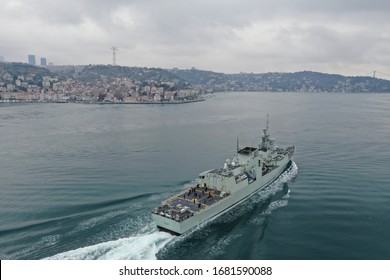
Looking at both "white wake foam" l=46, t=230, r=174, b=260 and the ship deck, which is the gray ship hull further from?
"white wake foam" l=46, t=230, r=174, b=260

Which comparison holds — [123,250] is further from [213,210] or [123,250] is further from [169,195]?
[169,195]

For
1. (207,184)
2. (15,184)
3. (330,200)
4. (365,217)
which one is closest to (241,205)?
(207,184)

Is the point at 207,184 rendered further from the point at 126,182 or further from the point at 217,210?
the point at 126,182

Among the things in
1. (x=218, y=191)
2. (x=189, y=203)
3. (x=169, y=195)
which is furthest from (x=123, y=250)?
(x=218, y=191)

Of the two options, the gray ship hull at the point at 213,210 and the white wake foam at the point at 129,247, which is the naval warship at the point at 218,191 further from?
the white wake foam at the point at 129,247

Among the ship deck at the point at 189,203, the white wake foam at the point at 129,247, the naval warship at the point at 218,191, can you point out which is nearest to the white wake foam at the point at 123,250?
the white wake foam at the point at 129,247

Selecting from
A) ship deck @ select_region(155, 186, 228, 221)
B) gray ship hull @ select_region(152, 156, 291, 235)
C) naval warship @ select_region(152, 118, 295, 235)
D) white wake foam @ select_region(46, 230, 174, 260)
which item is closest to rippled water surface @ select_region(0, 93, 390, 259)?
white wake foam @ select_region(46, 230, 174, 260)

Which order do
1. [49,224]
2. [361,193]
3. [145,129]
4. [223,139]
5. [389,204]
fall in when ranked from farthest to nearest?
[145,129], [223,139], [361,193], [389,204], [49,224]
